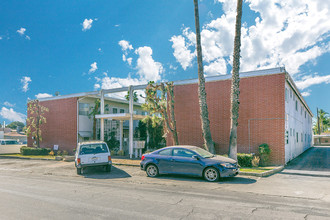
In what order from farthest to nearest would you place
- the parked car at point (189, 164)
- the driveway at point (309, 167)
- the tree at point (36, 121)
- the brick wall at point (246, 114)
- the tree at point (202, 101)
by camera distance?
the tree at point (36, 121) → the brick wall at point (246, 114) → the tree at point (202, 101) → the driveway at point (309, 167) → the parked car at point (189, 164)

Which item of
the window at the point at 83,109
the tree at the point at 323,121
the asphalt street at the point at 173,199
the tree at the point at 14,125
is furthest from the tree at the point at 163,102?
the tree at the point at 14,125

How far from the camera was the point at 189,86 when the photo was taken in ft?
63.8

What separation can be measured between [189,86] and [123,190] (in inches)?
458

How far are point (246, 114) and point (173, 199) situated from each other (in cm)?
1085

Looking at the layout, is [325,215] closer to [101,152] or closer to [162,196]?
[162,196]

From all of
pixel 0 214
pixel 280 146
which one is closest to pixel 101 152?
pixel 0 214

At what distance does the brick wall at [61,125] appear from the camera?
87.4 ft

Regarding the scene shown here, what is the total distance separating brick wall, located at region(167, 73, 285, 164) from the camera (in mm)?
15961

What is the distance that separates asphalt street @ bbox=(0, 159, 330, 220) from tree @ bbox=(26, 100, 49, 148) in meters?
18.6

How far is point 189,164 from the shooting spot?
11242mm

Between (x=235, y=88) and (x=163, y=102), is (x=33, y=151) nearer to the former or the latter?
(x=163, y=102)

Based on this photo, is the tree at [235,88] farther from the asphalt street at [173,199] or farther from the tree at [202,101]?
the asphalt street at [173,199]

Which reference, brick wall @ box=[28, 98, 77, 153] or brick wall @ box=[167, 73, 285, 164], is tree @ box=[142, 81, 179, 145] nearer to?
brick wall @ box=[167, 73, 285, 164]

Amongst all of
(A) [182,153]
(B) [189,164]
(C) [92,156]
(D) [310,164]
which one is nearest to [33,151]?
(C) [92,156]
